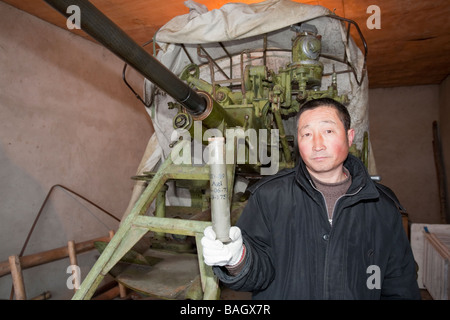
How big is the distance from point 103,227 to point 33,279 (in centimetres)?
115

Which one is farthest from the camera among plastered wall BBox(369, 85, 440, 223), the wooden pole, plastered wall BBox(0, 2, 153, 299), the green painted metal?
plastered wall BBox(369, 85, 440, 223)

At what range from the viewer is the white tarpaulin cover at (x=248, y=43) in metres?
2.52

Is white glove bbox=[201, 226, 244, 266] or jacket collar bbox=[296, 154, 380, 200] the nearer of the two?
white glove bbox=[201, 226, 244, 266]

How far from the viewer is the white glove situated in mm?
1074

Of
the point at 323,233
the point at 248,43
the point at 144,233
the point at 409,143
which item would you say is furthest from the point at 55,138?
the point at 409,143

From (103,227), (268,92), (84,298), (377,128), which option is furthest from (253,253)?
(377,128)

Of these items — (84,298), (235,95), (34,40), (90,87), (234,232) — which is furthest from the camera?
(90,87)

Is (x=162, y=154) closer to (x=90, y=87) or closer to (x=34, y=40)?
(x=90, y=87)

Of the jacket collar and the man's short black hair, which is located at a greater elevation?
the man's short black hair

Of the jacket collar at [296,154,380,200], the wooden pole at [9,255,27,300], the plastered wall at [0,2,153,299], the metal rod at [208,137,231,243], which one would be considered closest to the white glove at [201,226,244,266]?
the metal rod at [208,137,231,243]

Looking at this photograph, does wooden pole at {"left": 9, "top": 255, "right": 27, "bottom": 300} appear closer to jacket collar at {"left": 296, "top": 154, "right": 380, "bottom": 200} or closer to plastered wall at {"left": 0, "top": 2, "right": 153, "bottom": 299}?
plastered wall at {"left": 0, "top": 2, "right": 153, "bottom": 299}

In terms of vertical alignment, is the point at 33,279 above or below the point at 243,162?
below

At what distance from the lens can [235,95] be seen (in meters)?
Result: 2.66

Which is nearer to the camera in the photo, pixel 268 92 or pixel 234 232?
pixel 234 232
